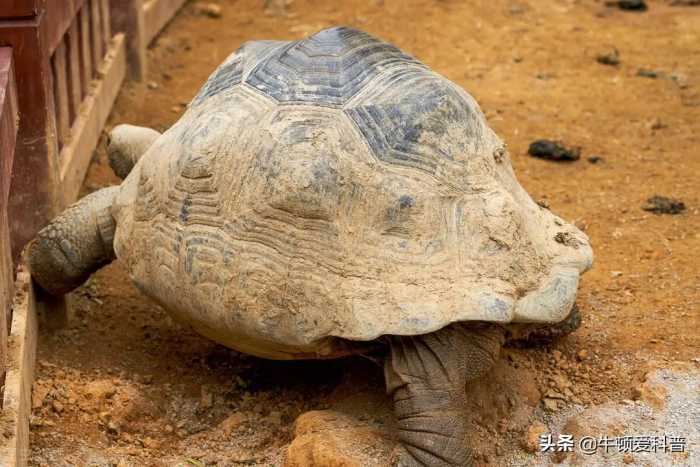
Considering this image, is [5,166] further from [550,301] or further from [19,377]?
[550,301]

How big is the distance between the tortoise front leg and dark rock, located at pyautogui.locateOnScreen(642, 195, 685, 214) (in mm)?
2246

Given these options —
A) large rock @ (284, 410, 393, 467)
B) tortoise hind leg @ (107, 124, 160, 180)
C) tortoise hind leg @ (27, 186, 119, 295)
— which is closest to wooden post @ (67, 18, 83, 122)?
tortoise hind leg @ (107, 124, 160, 180)

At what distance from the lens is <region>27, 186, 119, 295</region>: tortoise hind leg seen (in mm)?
4238

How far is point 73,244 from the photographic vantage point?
14.1 feet

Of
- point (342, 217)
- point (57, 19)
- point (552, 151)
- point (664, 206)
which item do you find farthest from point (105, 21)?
point (342, 217)

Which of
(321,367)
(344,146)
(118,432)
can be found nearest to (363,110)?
(344,146)

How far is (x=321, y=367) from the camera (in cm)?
420

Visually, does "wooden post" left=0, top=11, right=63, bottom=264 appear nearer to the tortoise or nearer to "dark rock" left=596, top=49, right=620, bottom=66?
the tortoise

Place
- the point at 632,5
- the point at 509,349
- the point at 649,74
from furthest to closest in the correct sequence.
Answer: the point at 632,5
the point at 649,74
the point at 509,349

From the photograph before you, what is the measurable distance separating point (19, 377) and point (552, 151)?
12.1 ft

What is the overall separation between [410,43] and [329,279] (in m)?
5.13

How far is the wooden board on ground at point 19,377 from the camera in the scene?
320 centimetres

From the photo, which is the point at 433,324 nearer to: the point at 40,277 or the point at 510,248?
the point at 510,248

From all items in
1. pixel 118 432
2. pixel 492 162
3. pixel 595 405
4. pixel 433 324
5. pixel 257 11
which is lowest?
pixel 257 11
